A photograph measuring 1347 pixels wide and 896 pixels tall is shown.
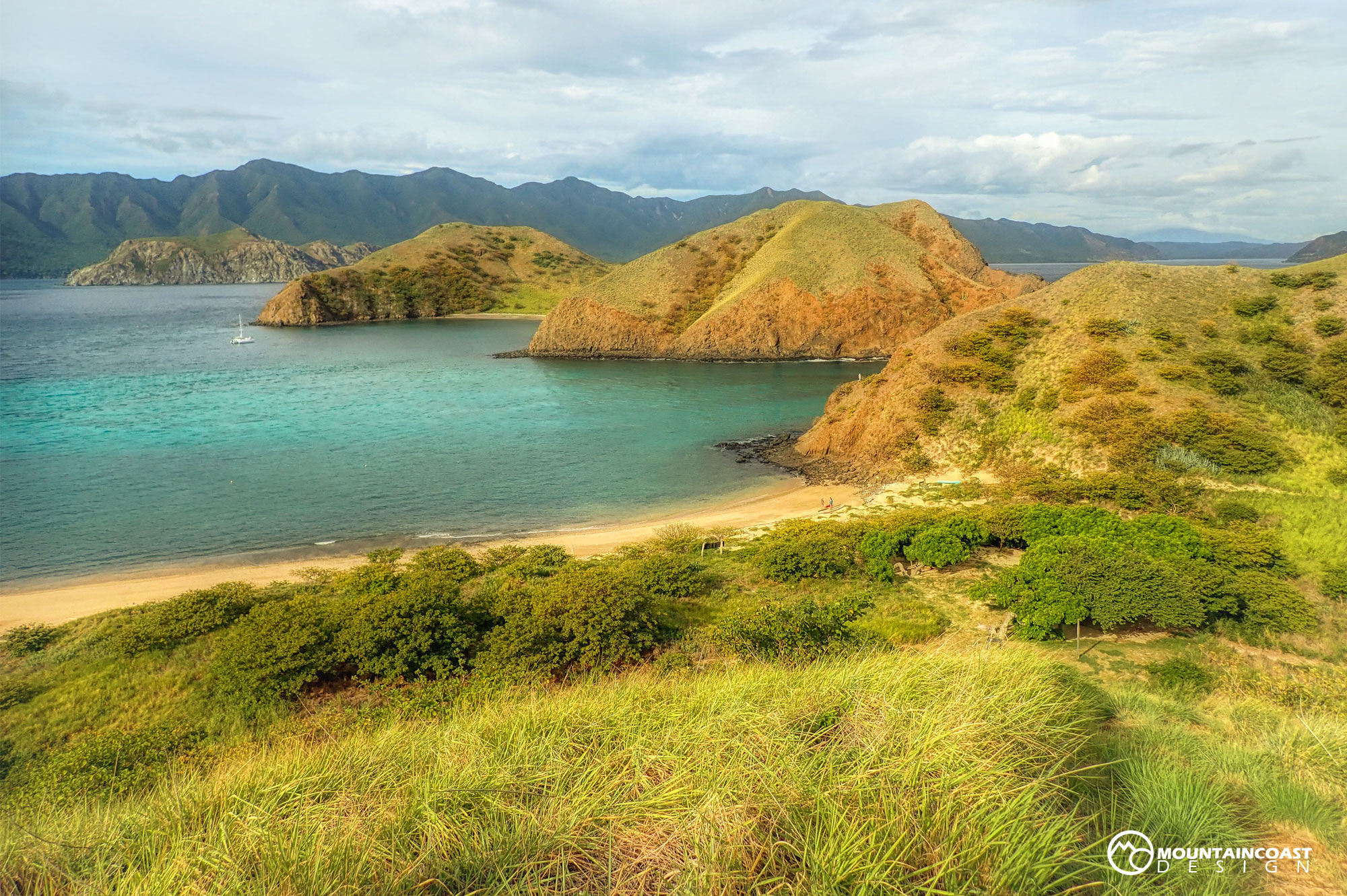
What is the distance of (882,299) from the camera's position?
82375 millimetres

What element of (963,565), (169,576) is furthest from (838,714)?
(169,576)

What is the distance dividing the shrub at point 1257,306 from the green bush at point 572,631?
34436 millimetres

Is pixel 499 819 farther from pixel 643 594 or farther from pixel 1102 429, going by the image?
pixel 1102 429

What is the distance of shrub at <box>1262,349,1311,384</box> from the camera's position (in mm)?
30000

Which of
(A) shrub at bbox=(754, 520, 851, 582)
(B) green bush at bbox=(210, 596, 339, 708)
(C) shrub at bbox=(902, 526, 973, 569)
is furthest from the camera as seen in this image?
(A) shrub at bbox=(754, 520, 851, 582)

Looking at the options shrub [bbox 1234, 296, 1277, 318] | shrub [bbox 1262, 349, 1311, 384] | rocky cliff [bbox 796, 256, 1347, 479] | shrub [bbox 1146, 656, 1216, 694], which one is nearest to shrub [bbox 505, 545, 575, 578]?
shrub [bbox 1146, 656, 1216, 694]

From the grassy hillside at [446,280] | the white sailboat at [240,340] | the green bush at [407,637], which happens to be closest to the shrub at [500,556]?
the green bush at [407,637]

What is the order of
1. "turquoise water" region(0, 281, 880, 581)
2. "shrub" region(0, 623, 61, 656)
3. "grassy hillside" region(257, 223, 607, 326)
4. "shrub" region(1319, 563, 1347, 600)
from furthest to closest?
"grassy hillside" region(257, 223, 607, 326)
"turquoise water" region(0, 281, 880, 581)
"shrub" region(0, 623, 61, 656)
"shrub" region(1319, 563, 1347, 600)

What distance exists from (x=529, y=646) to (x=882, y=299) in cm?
7669

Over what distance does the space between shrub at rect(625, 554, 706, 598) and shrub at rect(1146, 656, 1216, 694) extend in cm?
1052

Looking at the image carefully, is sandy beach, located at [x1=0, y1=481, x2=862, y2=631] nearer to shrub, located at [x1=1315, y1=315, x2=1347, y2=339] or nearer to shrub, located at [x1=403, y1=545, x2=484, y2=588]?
shrub, located at [x1=403, y1=545, x2=484, y2=588]

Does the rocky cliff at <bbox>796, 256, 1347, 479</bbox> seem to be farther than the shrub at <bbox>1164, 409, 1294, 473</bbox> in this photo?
Yes

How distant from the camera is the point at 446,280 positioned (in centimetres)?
14112

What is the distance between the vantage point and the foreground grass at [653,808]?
162 inches
